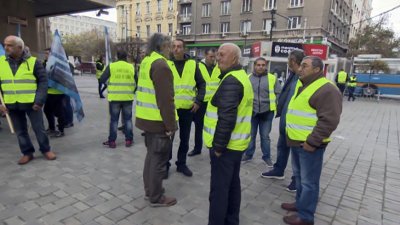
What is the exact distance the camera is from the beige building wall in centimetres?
4403

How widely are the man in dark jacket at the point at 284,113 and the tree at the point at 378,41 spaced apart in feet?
115

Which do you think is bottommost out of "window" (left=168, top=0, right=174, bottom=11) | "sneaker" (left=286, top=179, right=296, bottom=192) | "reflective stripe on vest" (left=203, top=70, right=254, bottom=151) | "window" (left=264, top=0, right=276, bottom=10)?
"sneaker" (left=286, top=179, right=296, bottom=192)

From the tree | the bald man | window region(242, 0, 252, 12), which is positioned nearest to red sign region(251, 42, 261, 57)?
the bald man

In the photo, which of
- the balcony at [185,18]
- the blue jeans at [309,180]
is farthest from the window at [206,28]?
the blue jeans at [309,180]

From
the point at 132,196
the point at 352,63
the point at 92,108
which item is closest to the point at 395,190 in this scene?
the point at 132,196

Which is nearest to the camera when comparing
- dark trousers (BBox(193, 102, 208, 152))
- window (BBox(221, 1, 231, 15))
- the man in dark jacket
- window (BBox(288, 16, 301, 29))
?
the man in dark jacket

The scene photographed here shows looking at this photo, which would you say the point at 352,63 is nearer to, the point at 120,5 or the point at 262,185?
the point at 262,185

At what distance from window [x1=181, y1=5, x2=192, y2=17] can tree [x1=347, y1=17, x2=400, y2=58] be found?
894 inches

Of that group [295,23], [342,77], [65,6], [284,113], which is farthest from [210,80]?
[295,23]

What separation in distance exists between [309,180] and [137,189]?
86.7 inches

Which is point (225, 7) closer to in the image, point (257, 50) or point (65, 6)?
point (257, 50)

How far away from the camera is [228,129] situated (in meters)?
2.52

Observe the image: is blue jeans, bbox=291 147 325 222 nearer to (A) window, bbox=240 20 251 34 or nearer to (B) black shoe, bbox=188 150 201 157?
(B) black shoe, bbox=188 150 201 157

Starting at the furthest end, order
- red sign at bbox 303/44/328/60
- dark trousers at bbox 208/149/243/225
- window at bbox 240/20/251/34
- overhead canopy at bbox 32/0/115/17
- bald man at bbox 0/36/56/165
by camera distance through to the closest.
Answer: window at bbox 240/20/251/34 → red sign at bbox 303/44/328/60 → overhead canopy at bbox 32/0/115/17 → bald man at bbox 0/36/56/165 → dark trousers at bbox 208/149/243/225
